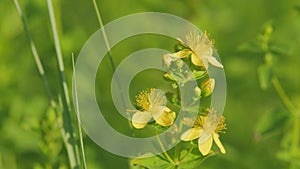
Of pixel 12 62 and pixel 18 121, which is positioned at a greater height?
pixel 12 62

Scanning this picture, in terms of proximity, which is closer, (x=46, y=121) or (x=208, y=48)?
(x=208, y=48)

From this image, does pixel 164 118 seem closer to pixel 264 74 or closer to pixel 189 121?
pixel 189 121

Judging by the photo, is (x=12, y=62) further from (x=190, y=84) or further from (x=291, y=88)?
(x=190, y=84)

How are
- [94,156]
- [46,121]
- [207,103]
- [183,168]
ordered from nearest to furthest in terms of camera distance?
[183,168], [46,121], [94,156], [207,103]

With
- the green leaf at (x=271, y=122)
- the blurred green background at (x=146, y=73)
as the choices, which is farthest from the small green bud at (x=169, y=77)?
the green leaf at (x=271, y=122)

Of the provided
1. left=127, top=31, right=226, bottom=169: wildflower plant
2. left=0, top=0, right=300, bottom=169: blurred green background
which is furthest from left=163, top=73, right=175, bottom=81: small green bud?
left=0, top=0, right=300, bottom=169: blurred green background

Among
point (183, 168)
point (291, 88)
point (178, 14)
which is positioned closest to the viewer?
point (183, 168)

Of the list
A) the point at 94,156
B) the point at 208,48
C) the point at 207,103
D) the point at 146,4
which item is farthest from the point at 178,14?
the point at 208,48

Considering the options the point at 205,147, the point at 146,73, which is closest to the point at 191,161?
the point at 205,147
